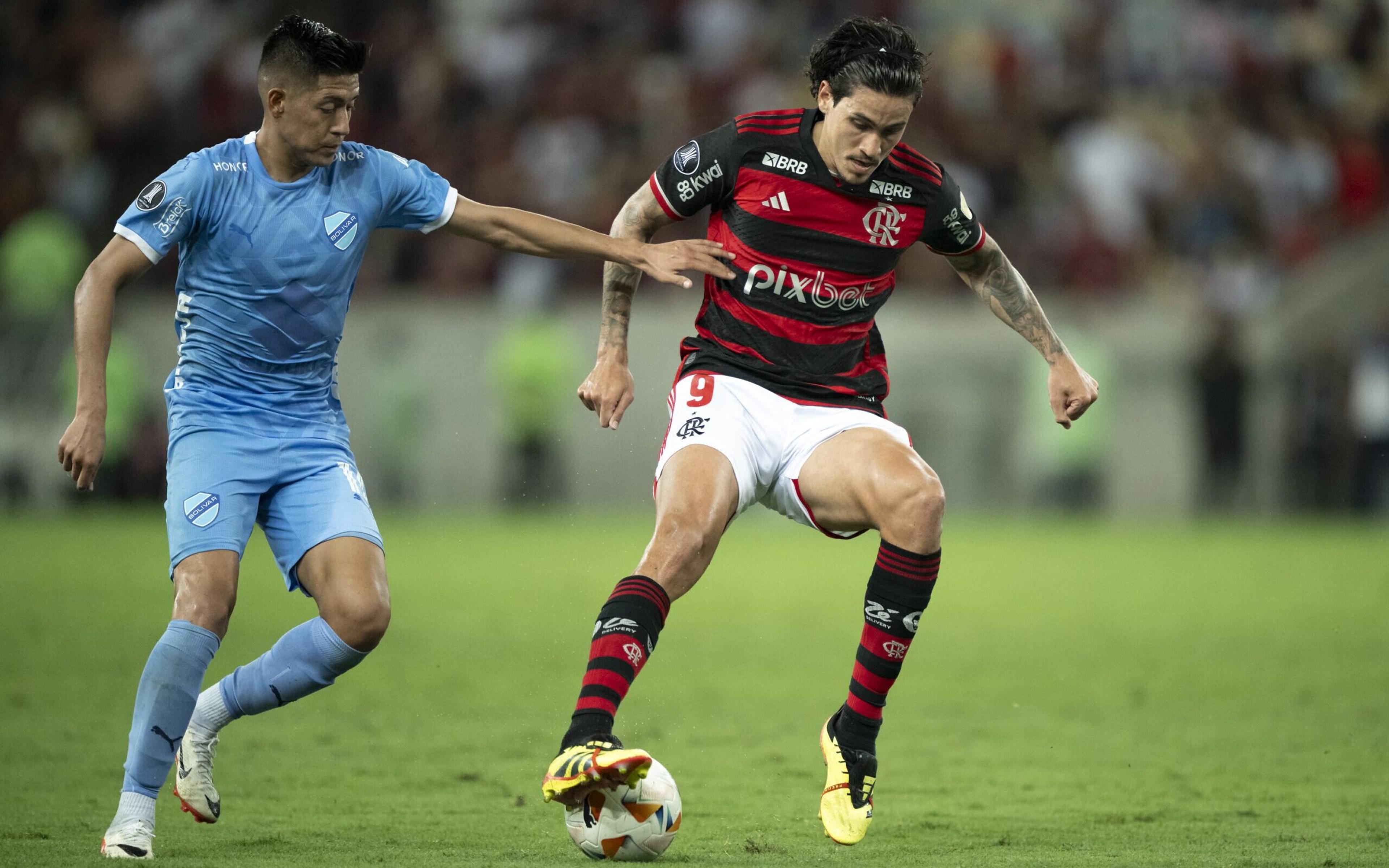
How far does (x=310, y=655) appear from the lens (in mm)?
5148

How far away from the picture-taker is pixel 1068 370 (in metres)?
5.64

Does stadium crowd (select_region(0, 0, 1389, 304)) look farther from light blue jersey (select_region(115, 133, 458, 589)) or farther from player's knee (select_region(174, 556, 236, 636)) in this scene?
player's knee (select_region(174, 556, 236, 636))

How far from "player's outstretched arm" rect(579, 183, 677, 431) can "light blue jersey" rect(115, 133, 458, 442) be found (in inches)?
22.8

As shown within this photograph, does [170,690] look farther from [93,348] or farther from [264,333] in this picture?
[264,333]

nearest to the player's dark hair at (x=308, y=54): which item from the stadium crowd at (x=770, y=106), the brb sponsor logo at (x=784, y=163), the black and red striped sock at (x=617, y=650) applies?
the brb sponsor logo at (x=784, y=163)

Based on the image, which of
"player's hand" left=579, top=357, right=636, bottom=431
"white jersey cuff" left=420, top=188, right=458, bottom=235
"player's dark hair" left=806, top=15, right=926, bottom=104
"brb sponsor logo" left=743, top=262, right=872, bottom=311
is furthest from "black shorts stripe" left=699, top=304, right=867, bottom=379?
"white jersey cuff" left=420, top=188, right=458, bottom=235

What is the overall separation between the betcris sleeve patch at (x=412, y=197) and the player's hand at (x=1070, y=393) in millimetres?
2044

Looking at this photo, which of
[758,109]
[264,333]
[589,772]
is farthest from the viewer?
[758,109]

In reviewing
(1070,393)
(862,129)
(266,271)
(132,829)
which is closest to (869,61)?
(862,129)

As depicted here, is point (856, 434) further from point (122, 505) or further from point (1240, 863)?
point (122, 505)

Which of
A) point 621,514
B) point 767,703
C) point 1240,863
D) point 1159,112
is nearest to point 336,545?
point 1240,863

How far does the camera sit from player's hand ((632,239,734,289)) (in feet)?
17.0

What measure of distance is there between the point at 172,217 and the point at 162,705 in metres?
1.38

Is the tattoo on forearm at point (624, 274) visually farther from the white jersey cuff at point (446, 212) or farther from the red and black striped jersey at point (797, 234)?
the white jersey cuff at point (446, 212)
